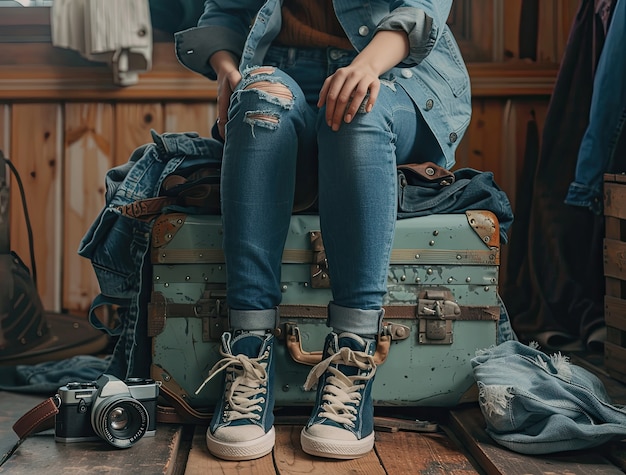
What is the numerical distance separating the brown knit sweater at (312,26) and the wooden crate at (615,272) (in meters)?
0.74

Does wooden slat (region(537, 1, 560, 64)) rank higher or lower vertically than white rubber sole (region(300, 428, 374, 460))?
higher

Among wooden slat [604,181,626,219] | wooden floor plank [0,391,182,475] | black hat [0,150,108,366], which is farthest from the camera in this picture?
black hat [0,150,108,366]

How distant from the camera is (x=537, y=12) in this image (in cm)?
255

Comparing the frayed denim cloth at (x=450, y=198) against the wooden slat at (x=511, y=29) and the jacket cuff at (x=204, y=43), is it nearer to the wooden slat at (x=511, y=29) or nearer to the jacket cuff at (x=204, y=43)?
the jacket cuff at (x=204, y=43)

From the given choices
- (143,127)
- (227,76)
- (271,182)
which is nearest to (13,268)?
(143,127)

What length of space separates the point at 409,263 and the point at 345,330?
0.28m

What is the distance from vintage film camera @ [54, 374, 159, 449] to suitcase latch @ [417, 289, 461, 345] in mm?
517

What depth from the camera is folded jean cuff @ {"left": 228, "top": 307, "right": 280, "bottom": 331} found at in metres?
1.46

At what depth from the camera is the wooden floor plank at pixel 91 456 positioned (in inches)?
52.9

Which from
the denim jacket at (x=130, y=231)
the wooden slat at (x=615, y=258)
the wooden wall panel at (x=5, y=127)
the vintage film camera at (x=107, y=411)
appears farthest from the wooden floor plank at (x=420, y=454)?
the wooden wall panel at (x=5, y=127)

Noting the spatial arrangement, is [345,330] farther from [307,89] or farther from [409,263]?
[307,89]

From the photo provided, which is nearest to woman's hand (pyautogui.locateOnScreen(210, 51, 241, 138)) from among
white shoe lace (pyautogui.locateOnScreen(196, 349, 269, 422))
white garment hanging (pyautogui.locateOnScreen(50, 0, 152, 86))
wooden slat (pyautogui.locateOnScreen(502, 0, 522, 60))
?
white shoe lace (pyautogui.locateOnScreen(196, 349, 269, 422))

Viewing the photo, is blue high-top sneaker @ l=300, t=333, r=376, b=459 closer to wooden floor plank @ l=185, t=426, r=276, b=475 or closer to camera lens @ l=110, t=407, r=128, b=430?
wooden floor plank @ l=185, t=426, r=276, b=475

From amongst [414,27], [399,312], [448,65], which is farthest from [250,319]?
[448,65]
